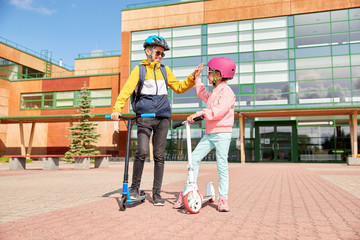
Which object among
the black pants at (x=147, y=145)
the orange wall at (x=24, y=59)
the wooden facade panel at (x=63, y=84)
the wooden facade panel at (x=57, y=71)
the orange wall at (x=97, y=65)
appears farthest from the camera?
the wooden facade panel at (x=57, y=71)

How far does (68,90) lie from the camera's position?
28438mm

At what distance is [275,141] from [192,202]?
2102cm

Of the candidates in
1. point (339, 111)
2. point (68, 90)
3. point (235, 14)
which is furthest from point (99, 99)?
point (339, 111)

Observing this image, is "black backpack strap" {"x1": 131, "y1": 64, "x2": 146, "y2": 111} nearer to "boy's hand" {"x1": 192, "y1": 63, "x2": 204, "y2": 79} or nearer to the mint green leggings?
"boy's hand" {"x1": 192, "y1": 63, "x2": 204, "y2": 79}

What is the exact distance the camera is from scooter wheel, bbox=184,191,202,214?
3538mm

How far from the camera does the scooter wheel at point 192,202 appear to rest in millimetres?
3538

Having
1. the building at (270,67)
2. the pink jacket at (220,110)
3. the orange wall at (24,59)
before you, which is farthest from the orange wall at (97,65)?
the pink jacket at (220,110)

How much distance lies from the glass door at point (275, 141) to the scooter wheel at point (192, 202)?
20.6m

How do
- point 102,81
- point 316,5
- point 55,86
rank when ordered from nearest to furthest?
point 316,5
point 102,81
point 55,86

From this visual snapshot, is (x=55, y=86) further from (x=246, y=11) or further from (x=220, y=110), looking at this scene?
(x=220, y=110)

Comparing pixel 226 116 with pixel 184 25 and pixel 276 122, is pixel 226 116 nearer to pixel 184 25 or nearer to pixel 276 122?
pixel 276 122

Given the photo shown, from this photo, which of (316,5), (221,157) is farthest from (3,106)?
(221,157)

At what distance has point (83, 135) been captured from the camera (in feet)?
72.7

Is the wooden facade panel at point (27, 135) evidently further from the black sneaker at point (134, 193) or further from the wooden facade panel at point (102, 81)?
the black sneaker at point (134, 193)
